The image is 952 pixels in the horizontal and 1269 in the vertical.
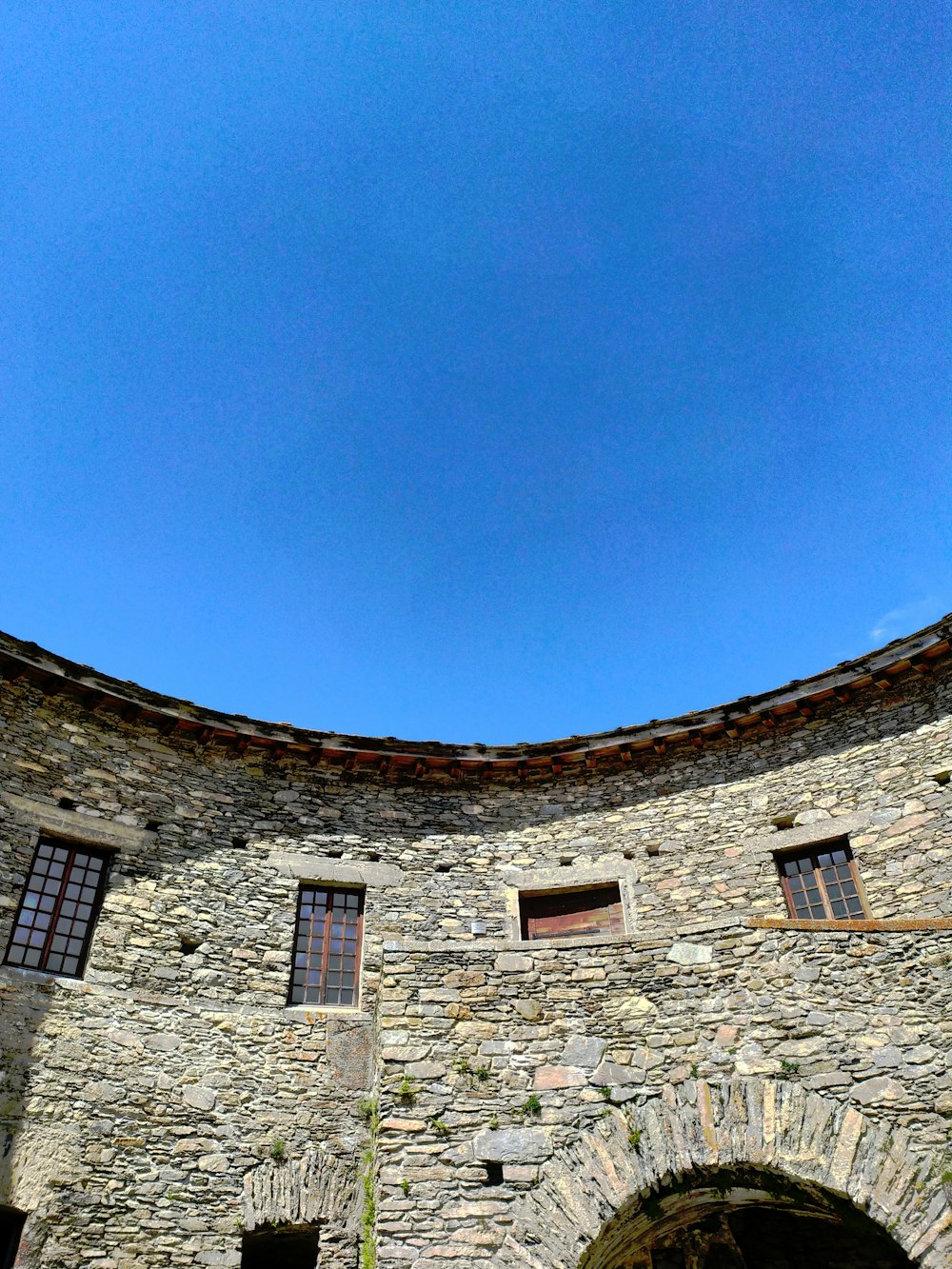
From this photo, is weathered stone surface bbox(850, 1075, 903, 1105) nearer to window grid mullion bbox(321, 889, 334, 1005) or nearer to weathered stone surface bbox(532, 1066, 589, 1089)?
weathered stone surface bbox(532, 1066, 589, 1089)

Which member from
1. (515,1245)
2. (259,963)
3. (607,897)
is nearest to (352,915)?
(259,963)

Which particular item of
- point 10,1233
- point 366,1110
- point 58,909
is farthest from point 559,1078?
point 58,909

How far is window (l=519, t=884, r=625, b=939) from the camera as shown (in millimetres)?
13367

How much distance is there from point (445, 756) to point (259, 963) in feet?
13.9

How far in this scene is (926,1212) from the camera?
7.21m

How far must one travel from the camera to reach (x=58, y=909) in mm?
11789

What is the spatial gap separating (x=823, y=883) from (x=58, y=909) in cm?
1029

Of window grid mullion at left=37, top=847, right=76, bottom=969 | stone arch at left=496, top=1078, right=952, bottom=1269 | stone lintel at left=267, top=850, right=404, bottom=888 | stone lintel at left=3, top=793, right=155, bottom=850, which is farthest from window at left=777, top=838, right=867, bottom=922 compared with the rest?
window grid mullion at left=37, top=847, right=76, bottom=969

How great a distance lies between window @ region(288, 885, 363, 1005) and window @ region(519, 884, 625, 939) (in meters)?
2.51

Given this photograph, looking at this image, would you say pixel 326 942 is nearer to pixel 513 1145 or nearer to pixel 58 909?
pixel 58 909

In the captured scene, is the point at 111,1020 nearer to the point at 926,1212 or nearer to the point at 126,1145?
the point at 126,1145

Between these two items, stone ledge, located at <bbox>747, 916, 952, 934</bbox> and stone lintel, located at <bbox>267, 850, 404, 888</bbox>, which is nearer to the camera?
stone ledge, located at <bbox>747, 916, 952, 934</bbox>

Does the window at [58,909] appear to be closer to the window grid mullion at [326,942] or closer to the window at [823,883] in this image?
the window grid mullion at [326,942]

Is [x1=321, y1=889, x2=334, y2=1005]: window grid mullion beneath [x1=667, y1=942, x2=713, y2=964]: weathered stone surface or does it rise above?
above
